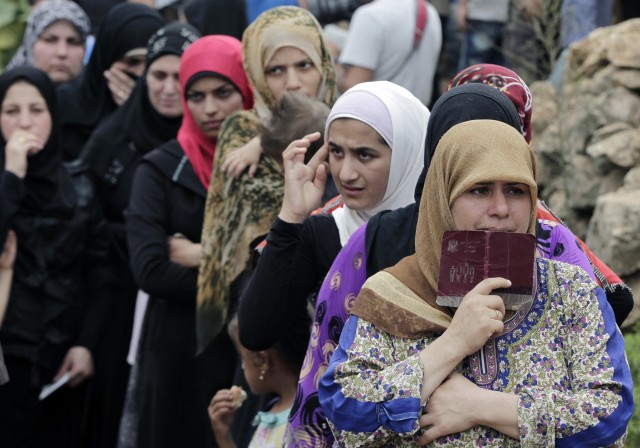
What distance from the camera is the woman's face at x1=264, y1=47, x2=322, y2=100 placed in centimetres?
513

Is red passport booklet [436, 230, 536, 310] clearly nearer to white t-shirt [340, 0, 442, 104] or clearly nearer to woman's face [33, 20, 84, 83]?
white t-shirt [340, 0, 442, 104]

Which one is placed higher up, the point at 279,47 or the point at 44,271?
the point at 279,47

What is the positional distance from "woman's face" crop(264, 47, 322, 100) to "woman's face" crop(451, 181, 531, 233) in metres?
2.29

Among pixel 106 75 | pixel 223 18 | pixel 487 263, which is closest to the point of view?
pixel 487 263

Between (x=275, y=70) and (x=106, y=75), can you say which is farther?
(x=106, y=75)

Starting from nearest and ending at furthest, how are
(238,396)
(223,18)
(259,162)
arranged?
(238,396) < (259,162) < (223,18)

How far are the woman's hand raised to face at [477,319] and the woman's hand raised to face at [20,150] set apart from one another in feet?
10.8

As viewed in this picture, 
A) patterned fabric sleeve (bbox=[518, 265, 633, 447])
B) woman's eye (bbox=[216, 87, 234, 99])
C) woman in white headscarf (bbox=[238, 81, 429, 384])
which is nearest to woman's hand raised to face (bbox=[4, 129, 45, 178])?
woman's eye (bbox=[216, 87, 234, 99])

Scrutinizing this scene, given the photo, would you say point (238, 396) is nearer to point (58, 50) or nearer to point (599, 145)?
point (599, 145)

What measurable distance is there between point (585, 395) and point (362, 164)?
1.16 metres

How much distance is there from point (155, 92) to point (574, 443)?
3.73 m

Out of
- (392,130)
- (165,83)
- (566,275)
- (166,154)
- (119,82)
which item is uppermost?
(119,82)

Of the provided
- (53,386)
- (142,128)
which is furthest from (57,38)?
(53,386)

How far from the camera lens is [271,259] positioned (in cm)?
374
